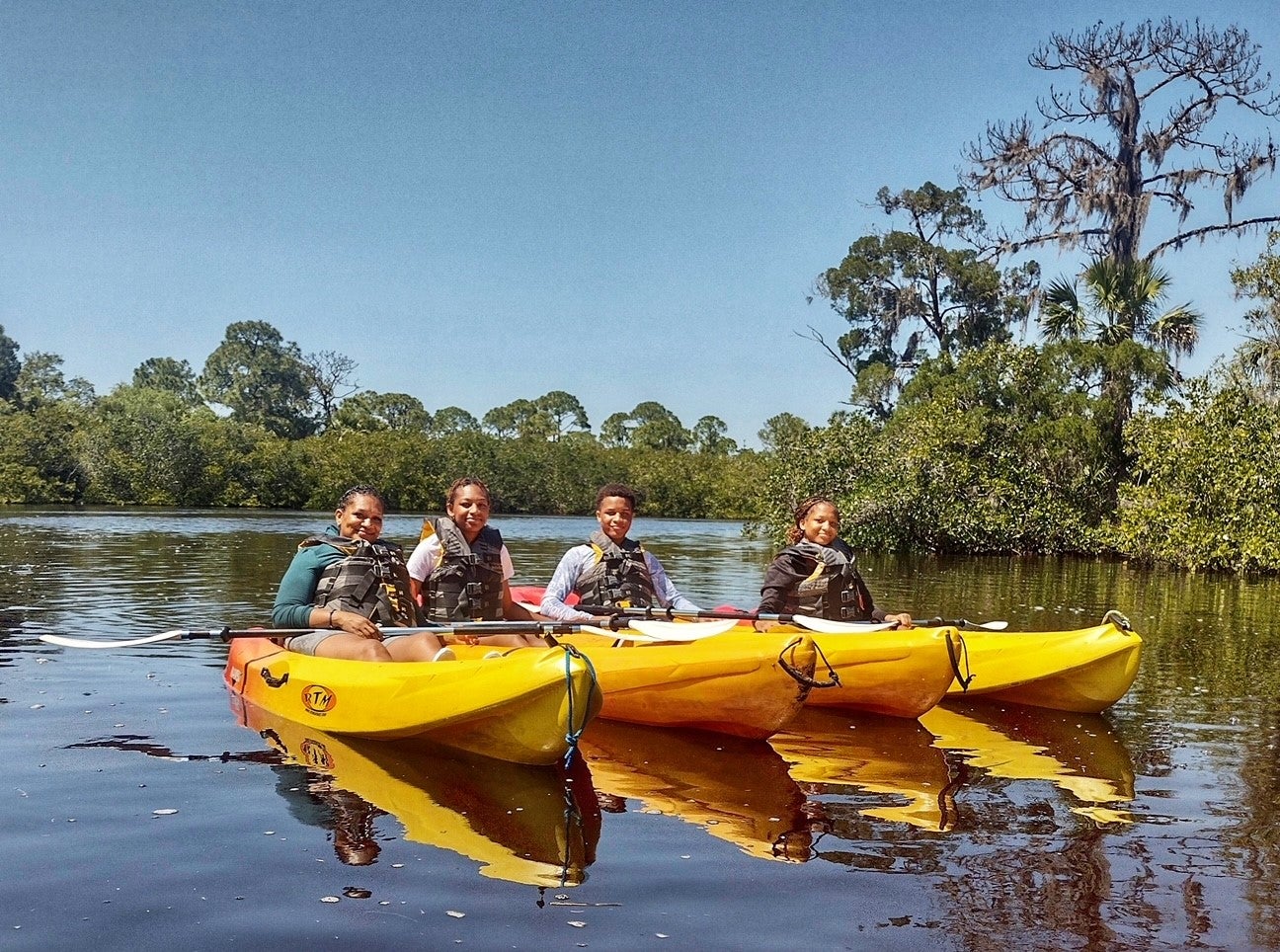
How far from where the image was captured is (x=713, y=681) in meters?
5.95

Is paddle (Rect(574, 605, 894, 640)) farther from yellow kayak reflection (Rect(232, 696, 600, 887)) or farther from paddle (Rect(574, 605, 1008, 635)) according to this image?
yellow kayak reflection (Rect(232, 696, 600, 887))

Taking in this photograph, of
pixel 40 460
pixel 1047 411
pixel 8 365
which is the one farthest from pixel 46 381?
pixel 1047 411

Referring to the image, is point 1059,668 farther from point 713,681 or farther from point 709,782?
point 709,782

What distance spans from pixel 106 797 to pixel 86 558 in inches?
558

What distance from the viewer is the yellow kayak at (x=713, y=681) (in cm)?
580

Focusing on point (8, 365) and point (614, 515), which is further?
point (8, 365)

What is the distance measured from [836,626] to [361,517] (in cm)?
271

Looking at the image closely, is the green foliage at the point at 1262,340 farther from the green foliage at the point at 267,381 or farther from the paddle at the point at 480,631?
the green foliage at the point at 267,381

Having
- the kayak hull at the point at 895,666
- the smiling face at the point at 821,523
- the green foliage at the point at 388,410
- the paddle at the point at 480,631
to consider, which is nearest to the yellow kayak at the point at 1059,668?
the kayak hull at the point at 895,666

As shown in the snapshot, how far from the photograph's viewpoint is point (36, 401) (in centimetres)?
5728

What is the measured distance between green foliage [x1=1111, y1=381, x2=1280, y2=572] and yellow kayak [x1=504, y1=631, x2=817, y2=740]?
17.0 meters

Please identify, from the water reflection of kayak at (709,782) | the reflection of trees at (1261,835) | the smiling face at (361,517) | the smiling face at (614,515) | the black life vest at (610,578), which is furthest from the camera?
the black life vest at (610,578)

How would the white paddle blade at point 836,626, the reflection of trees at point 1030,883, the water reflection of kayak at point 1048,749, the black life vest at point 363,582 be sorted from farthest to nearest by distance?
the white paddle blade at point 836,626 → the black life vest at point 363,582 → the water reflection of kayak at point 1048,749 → the reflection of trees at point 1030,883

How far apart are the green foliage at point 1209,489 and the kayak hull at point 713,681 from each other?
17.0 meters
